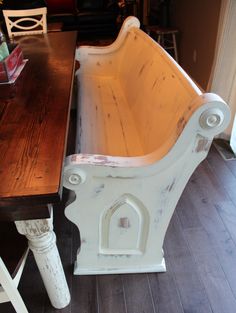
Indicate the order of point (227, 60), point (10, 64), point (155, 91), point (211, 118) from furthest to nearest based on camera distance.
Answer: point (227, 60) < point (10, 64) < point (155, 91) < point (211, 118)

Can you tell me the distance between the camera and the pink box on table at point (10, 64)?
135 cm

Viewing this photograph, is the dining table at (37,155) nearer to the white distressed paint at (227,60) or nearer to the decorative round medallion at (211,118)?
the decorative round medallion at (211,118)

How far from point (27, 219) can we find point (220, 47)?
6.26 ft

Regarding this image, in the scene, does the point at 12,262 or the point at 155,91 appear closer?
the point at 12,262

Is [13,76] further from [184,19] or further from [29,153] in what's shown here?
[184,19]

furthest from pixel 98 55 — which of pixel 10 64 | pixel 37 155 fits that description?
pixel 37 155

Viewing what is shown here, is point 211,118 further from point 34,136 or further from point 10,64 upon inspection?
point 10,64

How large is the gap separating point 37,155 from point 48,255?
405mm

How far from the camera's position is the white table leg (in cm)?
85

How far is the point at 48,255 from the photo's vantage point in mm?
991

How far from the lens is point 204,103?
0.79 m

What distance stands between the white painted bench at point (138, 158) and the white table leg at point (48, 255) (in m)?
0.15

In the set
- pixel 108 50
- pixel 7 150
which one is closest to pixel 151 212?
pixel 7 150

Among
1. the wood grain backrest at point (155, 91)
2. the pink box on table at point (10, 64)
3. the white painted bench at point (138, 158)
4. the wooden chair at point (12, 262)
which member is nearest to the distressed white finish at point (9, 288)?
the wooden chair at point (12, 262)
